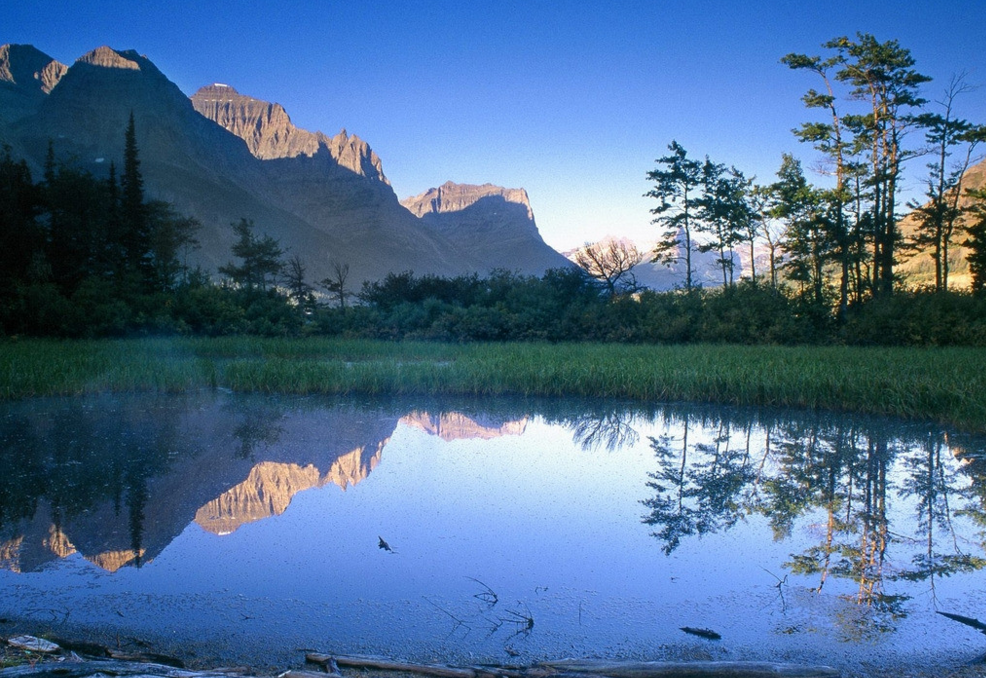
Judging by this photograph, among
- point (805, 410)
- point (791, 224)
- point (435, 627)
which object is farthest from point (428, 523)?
point (791, 224)

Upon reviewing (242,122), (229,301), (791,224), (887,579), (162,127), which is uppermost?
(242,122)

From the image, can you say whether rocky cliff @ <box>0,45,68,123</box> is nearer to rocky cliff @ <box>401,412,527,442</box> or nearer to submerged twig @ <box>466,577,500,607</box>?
rocky cliff @ <box>401,412,527,442</box>

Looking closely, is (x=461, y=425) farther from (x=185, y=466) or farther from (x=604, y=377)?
(x=185, y=466)

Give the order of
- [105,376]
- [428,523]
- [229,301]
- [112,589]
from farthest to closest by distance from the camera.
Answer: [229,301] → [105,376] → [428,523] → [112,589]

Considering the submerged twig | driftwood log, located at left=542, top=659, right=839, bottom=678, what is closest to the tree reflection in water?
driftwood log, located at left=542, top=659, right=839, bottom=678

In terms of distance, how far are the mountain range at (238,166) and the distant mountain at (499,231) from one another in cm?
55

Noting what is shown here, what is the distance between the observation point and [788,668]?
9.34 feet

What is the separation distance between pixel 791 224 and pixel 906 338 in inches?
343

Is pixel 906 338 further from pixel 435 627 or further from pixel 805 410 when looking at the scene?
pixel 435 627

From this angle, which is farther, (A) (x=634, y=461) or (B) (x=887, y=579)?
(A) (x=634, y=461)

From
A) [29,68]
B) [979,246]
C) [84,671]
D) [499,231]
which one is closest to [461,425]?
[84,671]

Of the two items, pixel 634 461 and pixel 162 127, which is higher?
pixel 162 127

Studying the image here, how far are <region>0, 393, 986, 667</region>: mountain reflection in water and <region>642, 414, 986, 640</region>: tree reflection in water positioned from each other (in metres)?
0.03

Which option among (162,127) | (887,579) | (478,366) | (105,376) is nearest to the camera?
(887,579)
